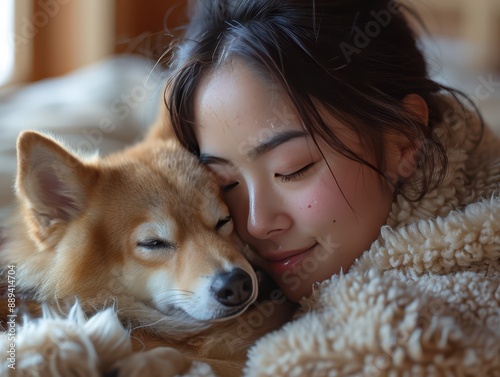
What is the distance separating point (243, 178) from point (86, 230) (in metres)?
0.32

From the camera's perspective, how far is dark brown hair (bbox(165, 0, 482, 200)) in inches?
41.1

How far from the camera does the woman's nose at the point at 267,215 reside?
1033mm

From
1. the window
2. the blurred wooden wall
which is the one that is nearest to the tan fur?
the window

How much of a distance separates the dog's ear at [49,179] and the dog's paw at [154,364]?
1.32 ft

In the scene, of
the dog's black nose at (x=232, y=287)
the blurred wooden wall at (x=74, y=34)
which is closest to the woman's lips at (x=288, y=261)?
the dog's black nose at (x=232, y=287)

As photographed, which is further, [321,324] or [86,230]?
[86,230]

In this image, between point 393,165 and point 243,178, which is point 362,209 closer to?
point 393,165

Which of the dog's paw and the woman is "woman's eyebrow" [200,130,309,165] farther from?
the dog's paw

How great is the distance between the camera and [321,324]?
0.77 meters

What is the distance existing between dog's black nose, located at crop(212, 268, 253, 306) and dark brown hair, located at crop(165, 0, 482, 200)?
293 mm

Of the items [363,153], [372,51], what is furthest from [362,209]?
[372,51]

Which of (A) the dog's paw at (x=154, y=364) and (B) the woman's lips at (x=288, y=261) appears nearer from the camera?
(A) the dog's paw at (x=154, y=364)

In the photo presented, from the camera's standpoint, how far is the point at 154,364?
0.74 meters

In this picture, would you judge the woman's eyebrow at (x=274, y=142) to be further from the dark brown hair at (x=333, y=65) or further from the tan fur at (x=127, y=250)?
the tan fur at (x=127, y=250)
